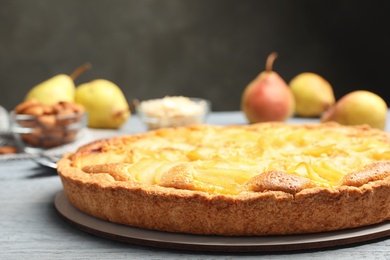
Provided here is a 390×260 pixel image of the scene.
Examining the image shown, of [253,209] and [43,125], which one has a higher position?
[253,209]

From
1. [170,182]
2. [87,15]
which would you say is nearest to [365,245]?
[170,182]

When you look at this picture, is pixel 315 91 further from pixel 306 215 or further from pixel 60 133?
pixel 306 215

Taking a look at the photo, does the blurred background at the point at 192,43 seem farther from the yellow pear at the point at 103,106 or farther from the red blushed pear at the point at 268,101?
the red blushed pear at the point at 268,101

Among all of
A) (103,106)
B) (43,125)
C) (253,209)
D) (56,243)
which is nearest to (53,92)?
(103,106)

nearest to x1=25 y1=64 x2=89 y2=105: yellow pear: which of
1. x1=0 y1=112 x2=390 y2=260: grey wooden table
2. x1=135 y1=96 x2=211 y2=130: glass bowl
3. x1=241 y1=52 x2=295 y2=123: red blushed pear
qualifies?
x1=135 y1=96 x2=211 y2=130: glass bowl

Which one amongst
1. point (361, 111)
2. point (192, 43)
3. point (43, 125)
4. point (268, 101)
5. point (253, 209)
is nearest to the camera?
point (253, 209)

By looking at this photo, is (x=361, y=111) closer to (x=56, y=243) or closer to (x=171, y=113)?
(x=171, y=113)
